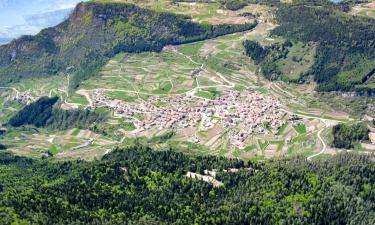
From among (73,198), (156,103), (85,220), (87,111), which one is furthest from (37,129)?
(85,220)

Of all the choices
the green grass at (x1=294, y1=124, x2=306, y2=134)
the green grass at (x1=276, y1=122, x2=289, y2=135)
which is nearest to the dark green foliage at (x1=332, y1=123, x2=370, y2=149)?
the green grass at (x1=294, y1=124, x2=306, y2=134)

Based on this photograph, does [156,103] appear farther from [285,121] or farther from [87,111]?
[285,121]

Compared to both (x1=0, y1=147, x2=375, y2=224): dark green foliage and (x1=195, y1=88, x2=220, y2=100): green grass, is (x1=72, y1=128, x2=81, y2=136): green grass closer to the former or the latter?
(x1=0, y1=147, x2=375, y2=224): dark green foliage

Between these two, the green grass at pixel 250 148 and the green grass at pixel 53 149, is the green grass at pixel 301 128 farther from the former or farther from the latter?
the green grass at pixel 53 149

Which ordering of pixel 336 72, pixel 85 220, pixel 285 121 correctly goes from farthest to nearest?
pixel 336 72 → pixel 285 121 → pixel 85 220

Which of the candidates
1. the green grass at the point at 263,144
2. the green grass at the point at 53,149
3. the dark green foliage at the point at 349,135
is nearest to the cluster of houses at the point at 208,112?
the green grass at the point at 263,144

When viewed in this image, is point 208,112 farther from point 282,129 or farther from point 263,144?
point 263,144

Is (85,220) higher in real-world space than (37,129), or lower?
higher
